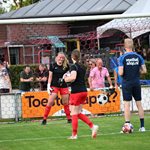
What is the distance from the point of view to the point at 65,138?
43.1ft

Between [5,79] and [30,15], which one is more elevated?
[30,15]

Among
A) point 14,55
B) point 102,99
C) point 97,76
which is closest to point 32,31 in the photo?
point 14,55

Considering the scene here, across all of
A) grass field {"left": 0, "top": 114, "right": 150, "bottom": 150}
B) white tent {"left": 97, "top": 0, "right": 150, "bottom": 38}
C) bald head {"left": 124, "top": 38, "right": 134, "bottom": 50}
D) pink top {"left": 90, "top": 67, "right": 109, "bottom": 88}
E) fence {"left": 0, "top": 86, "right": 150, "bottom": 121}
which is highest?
white tent {"left": 97, "top": 0, "right": 150, "bottom": 38}

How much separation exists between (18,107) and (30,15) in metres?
26.8

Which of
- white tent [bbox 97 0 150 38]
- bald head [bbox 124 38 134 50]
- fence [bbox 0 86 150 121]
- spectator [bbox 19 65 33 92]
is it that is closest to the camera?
bald head [bbox 124 38 134 50]

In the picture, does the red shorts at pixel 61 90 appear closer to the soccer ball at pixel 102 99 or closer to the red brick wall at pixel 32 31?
the soccer ball at pixel 102 99

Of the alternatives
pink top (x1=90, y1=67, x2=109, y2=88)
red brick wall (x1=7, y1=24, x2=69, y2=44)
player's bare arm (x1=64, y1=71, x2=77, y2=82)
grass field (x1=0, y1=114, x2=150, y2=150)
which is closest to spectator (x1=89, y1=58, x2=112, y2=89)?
pink top (x1=90, y1=67, x2=109, y2=88)

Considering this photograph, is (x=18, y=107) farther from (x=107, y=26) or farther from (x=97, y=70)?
(x=107, y=26)

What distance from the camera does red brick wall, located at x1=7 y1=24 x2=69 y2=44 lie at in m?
37.3

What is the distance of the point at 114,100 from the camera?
62.8 ft

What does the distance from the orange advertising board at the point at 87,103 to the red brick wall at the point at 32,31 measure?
17844 millimetres

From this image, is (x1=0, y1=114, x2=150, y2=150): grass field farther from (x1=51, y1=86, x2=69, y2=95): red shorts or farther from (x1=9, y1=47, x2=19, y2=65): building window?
(x1=9, y1=47, x2=19, y2=65): building window

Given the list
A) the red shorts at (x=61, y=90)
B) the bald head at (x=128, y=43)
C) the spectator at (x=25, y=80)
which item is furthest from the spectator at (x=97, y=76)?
the bald head at (x=128, y=43)

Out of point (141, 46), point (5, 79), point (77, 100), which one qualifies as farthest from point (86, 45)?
point (77, 100)
